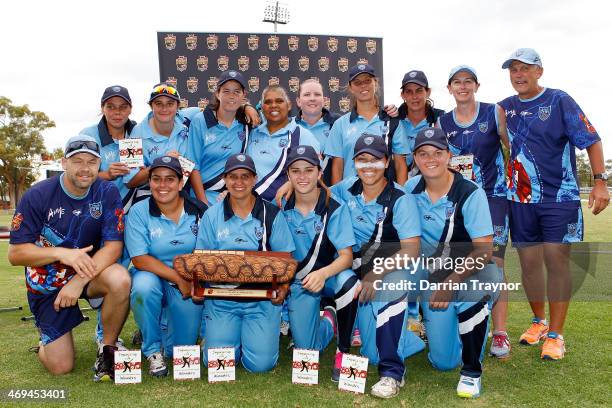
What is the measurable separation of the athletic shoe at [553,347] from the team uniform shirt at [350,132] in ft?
7.78

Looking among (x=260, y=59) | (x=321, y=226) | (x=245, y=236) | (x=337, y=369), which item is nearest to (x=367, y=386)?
(x=337, y=369)

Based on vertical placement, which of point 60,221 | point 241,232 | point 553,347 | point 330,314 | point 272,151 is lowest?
point 553,347

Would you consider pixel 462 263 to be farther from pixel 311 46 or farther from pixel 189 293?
pixel 311 46

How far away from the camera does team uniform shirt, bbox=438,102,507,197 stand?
16.9 ft

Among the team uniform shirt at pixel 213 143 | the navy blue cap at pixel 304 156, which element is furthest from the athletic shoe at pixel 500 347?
the team uniform shirt at pixel 213 143

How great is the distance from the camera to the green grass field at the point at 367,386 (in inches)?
153

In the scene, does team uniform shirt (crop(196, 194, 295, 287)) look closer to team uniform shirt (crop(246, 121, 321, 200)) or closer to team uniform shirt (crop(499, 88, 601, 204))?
team uniform shirt (crop(246, 121, 321, 200))

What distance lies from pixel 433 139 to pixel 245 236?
1797mm

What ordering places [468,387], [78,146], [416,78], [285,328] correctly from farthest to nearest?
[285,328], [416,78], [78,146], [468,387]

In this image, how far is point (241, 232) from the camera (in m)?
4.62

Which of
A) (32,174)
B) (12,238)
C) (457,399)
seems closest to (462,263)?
(457,399)

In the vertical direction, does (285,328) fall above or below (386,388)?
below

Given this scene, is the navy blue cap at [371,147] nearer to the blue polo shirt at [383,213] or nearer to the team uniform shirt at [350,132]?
the blue polo shirt at [383,213]

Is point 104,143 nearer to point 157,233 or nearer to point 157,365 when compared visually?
point 157,233
